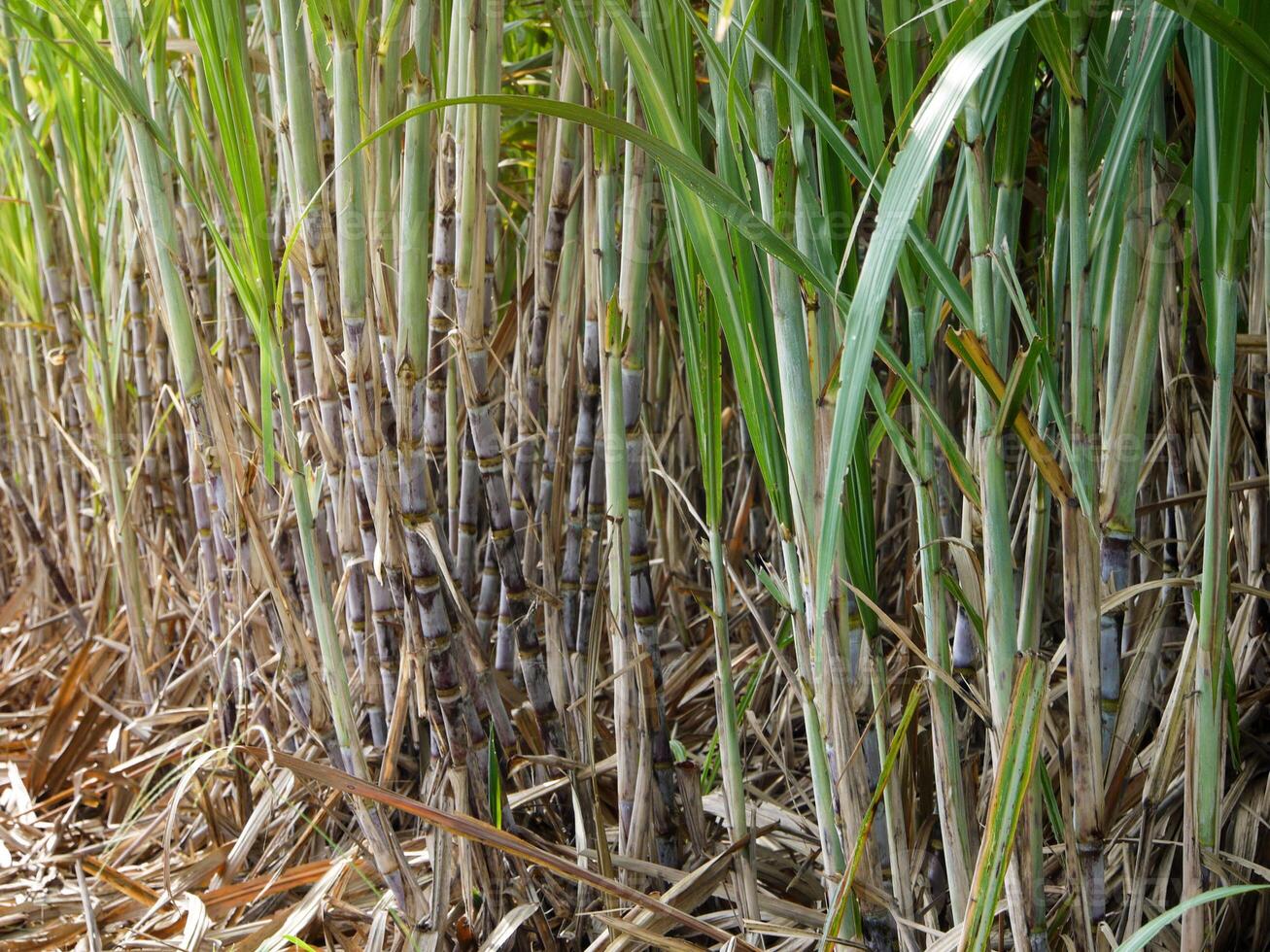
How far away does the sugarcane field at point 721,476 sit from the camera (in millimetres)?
494

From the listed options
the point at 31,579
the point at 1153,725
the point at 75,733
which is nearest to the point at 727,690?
the point at 1153,725

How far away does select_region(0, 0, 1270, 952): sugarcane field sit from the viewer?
494mm

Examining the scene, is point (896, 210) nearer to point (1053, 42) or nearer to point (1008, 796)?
point (1053, 42)

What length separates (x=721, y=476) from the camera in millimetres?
707

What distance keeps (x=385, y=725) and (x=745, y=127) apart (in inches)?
23.9

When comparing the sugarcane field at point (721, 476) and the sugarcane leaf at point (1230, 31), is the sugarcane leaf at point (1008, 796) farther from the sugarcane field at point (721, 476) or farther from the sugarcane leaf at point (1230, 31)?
the sugarcane leaf at point (1230, 31)

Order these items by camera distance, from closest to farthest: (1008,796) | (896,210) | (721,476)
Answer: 1. (896,210)
2. (1008,796)
3. (721,476)

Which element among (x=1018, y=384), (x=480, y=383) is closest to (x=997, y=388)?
(x=1018, y=384)

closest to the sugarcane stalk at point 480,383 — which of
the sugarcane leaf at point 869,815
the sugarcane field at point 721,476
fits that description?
the sugarcane field at point 721,476

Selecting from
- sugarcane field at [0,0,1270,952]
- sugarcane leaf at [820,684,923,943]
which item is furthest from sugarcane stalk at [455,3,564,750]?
sugarcane leaf at [820,684,923,943]

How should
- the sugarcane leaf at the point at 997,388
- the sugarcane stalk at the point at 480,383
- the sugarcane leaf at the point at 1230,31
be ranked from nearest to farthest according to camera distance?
the sugarcane leaf at the point at 1230,31 → the sugarcane leaf at the point at 997,388 → the sugarcane stalk at the point at 480,383

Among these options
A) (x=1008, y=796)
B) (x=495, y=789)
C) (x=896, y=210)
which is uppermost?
(x=896, y=210)

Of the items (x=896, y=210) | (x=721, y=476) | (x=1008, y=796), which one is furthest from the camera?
(x=721, y=476)

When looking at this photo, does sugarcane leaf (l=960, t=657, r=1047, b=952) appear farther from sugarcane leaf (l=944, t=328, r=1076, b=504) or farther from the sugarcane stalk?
the sugarcane stalk
